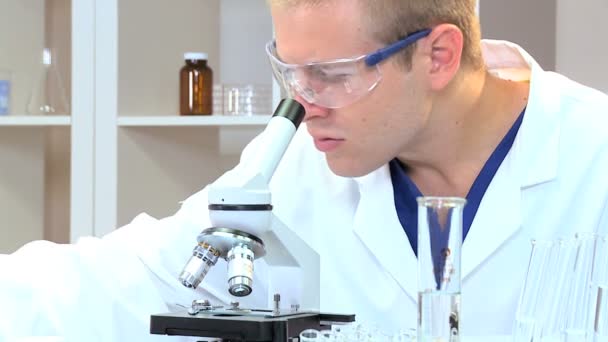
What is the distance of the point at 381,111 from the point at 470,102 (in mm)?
246

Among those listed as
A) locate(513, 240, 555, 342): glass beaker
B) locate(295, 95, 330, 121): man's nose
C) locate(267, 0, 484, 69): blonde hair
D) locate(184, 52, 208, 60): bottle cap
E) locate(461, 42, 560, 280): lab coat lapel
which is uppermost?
locate(184, 52, 208, 60): bottle cap

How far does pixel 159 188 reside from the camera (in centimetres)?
296

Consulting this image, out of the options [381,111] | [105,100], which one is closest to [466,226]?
[381,111]

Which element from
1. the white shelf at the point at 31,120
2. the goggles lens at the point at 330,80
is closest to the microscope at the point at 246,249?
the goggles lens at the point at 330,80

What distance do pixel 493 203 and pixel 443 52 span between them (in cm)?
29

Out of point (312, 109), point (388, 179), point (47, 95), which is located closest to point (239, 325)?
point (312, 109)

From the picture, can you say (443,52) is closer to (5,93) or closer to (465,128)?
(465,128)

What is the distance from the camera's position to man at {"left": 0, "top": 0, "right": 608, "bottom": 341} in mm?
1593

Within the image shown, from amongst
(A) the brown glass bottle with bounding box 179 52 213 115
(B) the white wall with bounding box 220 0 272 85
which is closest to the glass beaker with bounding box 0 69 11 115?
(A) the brown glass bottle with bounding box 179 52 213 115

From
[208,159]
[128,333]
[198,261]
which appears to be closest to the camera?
[198,261]

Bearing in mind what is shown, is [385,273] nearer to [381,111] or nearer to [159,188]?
[381,111]

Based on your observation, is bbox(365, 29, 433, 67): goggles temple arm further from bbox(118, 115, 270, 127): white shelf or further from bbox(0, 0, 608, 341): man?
bbox(118, 115, 270, 127): white shelf

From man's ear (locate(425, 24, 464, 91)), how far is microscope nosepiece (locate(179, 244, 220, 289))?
678mm

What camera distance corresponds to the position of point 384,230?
5.98 feet
